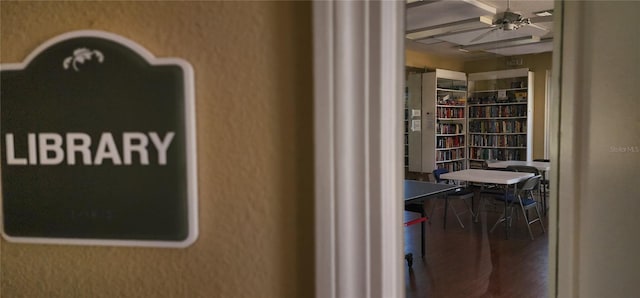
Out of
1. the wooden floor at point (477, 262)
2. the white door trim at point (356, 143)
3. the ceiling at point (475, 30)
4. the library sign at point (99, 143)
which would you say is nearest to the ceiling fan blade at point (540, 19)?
the ceiling at point (475, 30)

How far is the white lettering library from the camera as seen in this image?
25.9 inches

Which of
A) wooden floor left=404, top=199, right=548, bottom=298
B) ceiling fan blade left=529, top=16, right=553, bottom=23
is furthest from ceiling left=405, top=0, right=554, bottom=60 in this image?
wooden floor left=404, top=199, right=548, bottom=298

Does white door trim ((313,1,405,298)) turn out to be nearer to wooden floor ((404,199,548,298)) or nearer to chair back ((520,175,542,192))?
wooden floor ((404,199,548,298))

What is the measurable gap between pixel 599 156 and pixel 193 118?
119 cm

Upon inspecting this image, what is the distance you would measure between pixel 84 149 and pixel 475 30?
267 inches

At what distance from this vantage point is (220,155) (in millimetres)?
654

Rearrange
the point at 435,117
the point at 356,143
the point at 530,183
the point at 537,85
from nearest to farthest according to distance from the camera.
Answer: the point at 356,143
the point at 530,183
the point at 537,85
the point at 435,117

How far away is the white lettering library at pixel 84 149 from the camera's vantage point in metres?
0.66

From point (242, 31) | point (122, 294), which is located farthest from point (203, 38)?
point (122, 294)

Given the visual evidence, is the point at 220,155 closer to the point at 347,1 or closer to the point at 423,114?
the point at 347,1

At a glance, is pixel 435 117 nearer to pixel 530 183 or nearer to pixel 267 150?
pixel 530 183

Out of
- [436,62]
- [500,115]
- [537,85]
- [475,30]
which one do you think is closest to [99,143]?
[475,30]

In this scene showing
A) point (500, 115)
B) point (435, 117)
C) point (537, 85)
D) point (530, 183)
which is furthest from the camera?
point (500, 115)

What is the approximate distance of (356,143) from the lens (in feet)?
2.02
